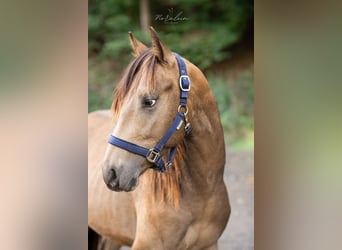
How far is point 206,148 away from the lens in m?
1.78

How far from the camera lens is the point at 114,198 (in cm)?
190

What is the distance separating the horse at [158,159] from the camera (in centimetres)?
163

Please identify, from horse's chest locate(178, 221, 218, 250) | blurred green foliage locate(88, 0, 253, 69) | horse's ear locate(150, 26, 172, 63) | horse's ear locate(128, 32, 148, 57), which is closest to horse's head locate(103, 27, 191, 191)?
horse's ear locate(150, 26, 172, 63)

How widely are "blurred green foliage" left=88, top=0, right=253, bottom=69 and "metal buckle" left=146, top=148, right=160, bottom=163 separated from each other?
44 cm

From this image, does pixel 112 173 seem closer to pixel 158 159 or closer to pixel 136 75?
pixel 158 159

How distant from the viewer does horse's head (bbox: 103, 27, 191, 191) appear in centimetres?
162

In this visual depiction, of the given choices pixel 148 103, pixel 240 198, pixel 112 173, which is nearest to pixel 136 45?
pixel 148 103

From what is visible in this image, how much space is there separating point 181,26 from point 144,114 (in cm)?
47

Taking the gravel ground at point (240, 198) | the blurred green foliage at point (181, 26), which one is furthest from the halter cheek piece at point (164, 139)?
the gravel ground at point (240, 198)

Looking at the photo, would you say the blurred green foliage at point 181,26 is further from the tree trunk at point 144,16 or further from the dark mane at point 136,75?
the dark mane at point 136,75

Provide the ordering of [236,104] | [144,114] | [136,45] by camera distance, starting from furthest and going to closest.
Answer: [236,104] < [136,45] < [144,114]
